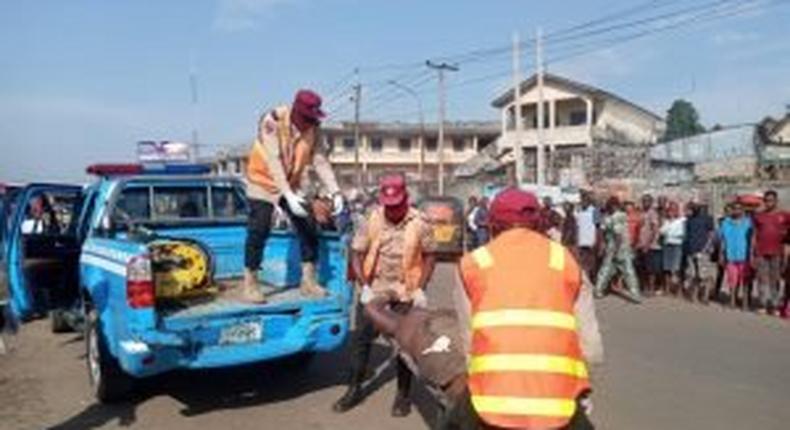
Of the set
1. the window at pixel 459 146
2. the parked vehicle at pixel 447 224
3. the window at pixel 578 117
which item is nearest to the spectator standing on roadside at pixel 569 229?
the parked vehicle at pixel 447 224

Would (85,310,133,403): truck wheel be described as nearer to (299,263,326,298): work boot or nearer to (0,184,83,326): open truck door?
(299,263,326,298): work boot

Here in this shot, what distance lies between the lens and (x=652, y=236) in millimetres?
16172

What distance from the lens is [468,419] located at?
4242 mm

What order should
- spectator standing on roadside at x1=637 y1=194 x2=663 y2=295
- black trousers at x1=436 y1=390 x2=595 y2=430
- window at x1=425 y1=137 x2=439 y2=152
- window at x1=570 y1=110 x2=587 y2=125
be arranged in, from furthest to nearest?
1. window at x1=425 y1=137 x2=439 y2=152
2. window at x1=570 y1=110 x2=587 y2=125
3. spectator standing on roadside at x1=637 y1=194 x2=663 y2=295
4. black trousers at x1=436 y1=390 x2=595 y2=430

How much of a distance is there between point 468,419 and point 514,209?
0.92m

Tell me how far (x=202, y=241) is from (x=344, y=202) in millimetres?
1533

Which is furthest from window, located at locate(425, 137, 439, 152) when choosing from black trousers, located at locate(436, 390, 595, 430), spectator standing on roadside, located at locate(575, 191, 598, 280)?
black trousers, located at locate(436, 390, 595, 430)

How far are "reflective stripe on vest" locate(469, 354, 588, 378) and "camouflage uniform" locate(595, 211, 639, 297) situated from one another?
11.8 metres

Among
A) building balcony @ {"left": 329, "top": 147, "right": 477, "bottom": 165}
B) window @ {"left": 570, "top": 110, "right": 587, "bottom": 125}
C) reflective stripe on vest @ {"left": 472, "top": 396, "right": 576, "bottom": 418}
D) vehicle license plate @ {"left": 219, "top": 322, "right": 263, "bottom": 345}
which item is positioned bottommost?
vehicle license plate @ {"left": 219, "top": 322, "right": 263, "bottom": 345}

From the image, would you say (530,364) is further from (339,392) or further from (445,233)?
(445,233)

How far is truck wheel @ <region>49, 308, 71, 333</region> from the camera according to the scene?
1053cm

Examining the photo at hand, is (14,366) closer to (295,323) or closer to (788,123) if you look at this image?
(295,323)

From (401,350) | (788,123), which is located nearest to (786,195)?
(401,350)

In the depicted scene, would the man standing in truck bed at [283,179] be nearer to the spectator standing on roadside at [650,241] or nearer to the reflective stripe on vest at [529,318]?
the reflective stripe on vest at [529,318]
